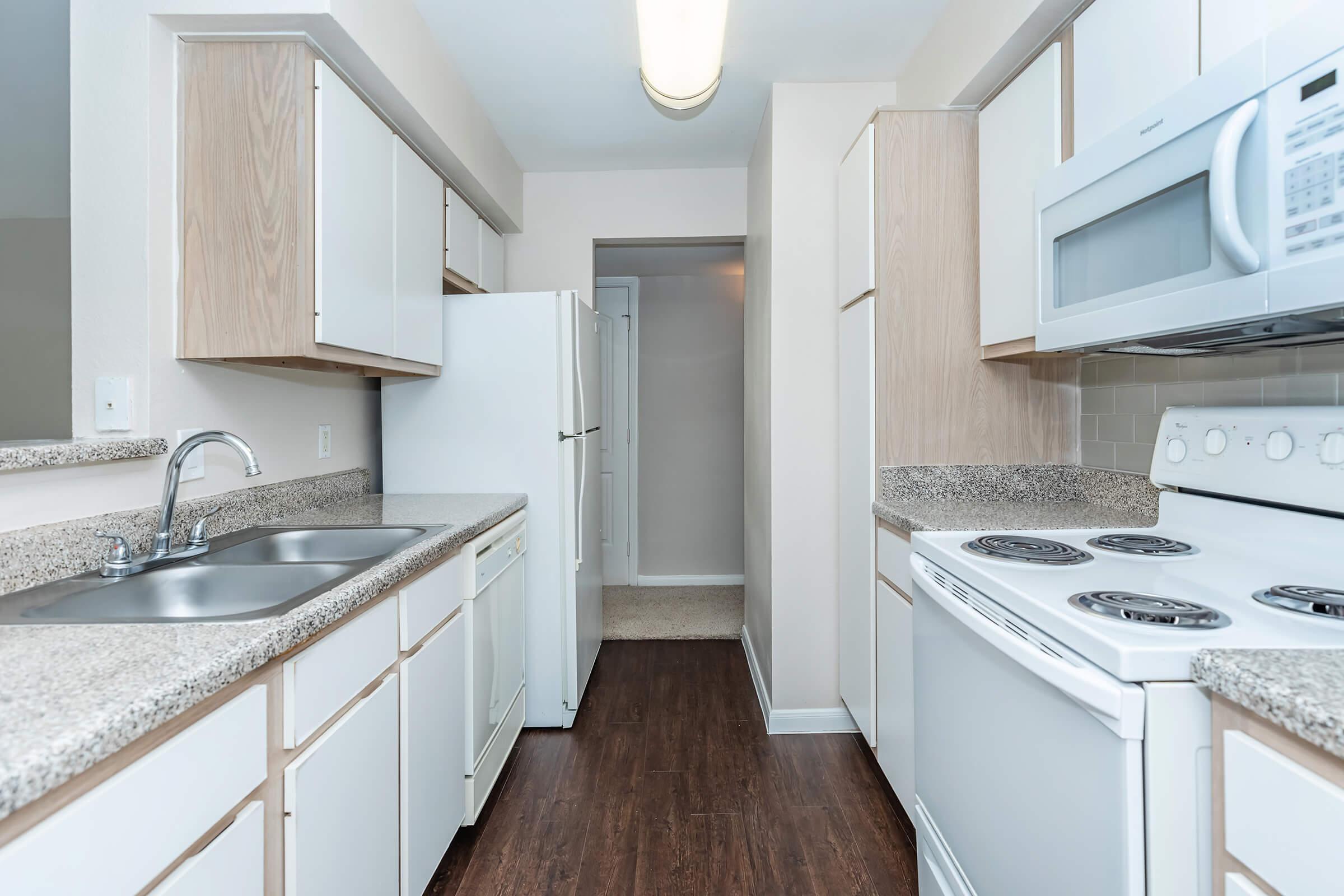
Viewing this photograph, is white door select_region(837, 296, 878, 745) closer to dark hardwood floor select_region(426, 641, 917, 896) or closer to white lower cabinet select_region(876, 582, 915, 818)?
white lower cabinet select_region(876, 582, 915, 818)

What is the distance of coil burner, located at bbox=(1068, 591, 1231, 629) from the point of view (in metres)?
0.86

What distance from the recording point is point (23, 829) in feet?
1.91

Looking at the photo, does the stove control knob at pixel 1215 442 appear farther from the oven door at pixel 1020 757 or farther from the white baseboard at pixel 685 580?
the white baseboard at pixel 685 580

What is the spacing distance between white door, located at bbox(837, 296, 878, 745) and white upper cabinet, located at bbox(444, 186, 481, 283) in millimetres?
1520

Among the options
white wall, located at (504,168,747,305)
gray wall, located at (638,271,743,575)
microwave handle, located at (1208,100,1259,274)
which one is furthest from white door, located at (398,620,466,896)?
gray wall, located at (638,271,743,575)

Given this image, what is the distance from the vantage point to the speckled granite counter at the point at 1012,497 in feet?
5.53

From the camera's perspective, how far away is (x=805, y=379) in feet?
8.25

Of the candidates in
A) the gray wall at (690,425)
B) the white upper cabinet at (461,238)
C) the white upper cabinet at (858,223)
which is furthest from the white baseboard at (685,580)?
the white upper cabinet at (858,223)

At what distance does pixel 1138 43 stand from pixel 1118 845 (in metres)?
1.47

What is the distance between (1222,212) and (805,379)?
156cm

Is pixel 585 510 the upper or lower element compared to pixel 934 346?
lower

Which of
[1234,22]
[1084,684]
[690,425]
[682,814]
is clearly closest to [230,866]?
[1084,684]

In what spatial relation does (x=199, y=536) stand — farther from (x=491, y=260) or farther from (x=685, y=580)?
(x=685, y=580)

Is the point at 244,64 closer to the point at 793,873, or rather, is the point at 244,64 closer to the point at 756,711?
the point at 793,873
